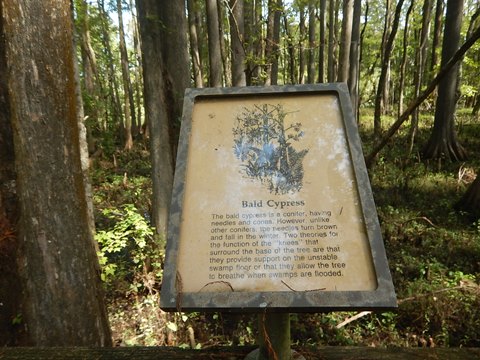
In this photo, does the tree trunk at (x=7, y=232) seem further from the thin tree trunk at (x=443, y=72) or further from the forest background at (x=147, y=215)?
the thin tree trunk at (x=443, y=72)

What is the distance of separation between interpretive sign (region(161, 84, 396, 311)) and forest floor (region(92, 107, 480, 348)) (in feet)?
3.88

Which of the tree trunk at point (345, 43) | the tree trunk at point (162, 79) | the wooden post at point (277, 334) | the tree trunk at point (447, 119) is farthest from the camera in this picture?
the tree trunk at point (447, 119)

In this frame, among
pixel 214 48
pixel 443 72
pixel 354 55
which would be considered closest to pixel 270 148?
pixel 443 72

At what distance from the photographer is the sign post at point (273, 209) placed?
152cm

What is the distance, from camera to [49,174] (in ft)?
7.06

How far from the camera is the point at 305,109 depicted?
2.02 meters

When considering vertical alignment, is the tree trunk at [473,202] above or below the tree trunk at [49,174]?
below

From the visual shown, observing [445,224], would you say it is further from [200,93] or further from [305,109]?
[200,93]

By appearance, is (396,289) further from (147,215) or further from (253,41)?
(253,41)

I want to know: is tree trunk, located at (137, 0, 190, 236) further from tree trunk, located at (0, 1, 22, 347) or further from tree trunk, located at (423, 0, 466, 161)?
tree trunk, located at (423, 0, 466, 161)

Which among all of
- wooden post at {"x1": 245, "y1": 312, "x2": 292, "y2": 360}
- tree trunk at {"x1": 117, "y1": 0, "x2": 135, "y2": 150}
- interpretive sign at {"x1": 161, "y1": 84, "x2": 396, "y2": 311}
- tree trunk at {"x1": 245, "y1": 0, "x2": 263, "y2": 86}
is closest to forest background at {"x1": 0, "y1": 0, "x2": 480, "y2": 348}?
tree trunk at {"x1": 245, "y1": 0, "x2": 263, "y2": 86}

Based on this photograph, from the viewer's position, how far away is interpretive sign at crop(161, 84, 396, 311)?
1.53m

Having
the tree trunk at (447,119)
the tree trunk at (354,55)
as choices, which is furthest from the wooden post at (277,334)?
the tree trunk at (447,119)

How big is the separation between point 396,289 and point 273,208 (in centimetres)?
387
